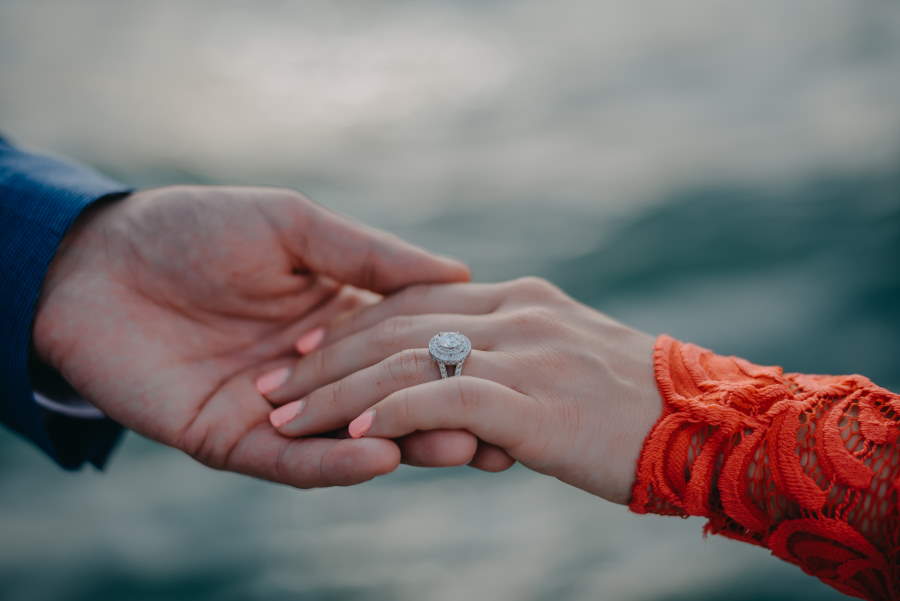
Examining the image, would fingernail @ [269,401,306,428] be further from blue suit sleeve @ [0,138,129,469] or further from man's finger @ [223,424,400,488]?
blue suit sleeve @ [0,138,129,469]

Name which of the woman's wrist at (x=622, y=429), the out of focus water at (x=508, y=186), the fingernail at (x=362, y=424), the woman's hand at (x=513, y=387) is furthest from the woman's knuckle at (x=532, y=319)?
the out of focus water at (x=508, y=186)

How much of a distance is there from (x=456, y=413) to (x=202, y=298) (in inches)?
44.9

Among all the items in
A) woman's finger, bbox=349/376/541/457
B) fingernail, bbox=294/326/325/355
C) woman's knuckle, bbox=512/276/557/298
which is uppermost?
woman's knuckle, bbox=512/276/557/298

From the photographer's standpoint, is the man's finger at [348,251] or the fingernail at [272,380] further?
the man's finger at [348,251]

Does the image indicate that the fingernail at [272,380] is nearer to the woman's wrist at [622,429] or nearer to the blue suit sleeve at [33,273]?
the blue suit sleeve at [33,273]

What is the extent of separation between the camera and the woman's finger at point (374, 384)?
1830mm

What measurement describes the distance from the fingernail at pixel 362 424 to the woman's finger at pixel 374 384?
0.35ft

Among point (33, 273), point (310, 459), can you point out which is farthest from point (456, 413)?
point (33, 273)

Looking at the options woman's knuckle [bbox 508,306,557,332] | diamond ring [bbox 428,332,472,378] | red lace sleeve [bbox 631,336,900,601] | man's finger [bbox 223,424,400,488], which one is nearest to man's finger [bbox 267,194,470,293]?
woman's knuckle [bbox 508,306,557,332]

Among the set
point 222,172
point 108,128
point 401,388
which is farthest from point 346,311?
point 108,128

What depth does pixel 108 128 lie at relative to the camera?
4.17 metres

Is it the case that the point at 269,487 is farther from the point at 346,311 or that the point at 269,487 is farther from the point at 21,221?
the point at 21,221

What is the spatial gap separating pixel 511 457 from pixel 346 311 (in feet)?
3.39

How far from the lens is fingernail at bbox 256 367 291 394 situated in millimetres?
2113
